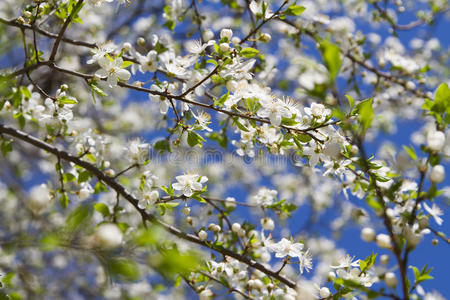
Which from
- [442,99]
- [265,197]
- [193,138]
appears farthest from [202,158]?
[442,99]

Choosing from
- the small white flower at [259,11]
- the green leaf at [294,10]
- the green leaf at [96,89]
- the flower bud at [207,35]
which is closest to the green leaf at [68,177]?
the green leaf at [96,89]

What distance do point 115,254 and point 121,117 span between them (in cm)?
506

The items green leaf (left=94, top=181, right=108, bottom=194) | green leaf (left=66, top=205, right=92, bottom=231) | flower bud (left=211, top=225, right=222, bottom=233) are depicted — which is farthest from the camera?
green leaf (left=94, top=181, right=108, bottom=194)

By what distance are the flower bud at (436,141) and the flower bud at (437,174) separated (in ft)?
0.18

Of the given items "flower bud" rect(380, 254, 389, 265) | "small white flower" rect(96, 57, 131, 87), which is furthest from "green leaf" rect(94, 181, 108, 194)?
A: "flower bud" rect(380, 254, 389, 265)

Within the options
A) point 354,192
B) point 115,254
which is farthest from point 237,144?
point 115,254

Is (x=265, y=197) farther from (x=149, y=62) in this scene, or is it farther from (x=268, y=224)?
(x=149, y=62)

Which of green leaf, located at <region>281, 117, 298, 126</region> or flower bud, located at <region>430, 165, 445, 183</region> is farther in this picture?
green leaf, located at <region>281, 117, 298, 126</region>

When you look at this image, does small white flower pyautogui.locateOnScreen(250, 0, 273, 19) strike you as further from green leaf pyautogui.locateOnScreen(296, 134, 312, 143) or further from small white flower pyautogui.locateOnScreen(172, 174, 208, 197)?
small white flower pyautogui.locateOnScreen(172, 174, 208, 197)

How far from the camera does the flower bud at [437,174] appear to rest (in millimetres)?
1115

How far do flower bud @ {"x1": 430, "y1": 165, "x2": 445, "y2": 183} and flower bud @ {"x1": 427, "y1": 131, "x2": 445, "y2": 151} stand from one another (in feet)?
0.18

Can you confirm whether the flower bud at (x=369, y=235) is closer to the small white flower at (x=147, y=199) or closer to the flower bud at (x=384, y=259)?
the flower bud at (x=384, y=259)

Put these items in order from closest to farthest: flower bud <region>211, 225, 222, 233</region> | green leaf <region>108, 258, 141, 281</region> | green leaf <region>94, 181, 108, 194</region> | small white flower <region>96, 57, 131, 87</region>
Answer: green leaf <region>108, 258, 141, 281</region>
small white flower <region>96, 57, 131, 87</region>
flower bud <region>211, 225, 222, 233</region>
green leaf <region>94, 181, 108, 194</region>

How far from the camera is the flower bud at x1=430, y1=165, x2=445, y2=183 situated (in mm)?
1115
